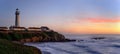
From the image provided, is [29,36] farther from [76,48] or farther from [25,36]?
[76,48]

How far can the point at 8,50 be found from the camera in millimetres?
22734

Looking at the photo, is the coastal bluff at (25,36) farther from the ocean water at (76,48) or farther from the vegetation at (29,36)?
the ocean water at (76,48)

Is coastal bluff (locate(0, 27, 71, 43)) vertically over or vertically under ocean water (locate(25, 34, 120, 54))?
over

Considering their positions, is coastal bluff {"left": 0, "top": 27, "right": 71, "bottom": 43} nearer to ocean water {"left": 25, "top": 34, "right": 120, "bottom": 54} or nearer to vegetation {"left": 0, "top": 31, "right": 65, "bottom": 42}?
vegetation {"left": 0, "top": 31, "right": 65, "bottom": 42}

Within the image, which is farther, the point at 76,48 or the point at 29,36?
the point at 29,36

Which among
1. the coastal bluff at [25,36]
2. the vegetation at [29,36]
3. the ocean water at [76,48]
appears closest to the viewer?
the ocean water at [76,48]

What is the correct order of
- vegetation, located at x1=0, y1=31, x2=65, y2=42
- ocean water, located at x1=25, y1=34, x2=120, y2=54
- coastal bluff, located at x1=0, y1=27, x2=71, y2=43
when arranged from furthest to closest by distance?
coastal bluff, located at x1=0, y1=27, x2=71, y2=43 < vegetation, located at x1=0, y1=31, x2=65, y2=42 < ocean water, located at x1=25, y1=34, x2=120, y2=54

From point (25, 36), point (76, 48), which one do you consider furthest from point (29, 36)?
point (76, 48)

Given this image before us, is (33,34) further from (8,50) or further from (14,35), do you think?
(8,50)

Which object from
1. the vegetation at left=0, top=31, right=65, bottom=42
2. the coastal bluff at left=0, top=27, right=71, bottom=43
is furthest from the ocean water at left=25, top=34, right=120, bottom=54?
the coastal bluff at left=0, top=27, right=71, bottom=43

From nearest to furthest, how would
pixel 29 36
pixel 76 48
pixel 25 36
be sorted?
1. pixel 76 48
2. pixel 25 36
3. pixel 29 36

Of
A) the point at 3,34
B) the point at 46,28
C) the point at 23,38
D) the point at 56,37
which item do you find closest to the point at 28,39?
the point at 23,38

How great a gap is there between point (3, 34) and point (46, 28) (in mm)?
31041

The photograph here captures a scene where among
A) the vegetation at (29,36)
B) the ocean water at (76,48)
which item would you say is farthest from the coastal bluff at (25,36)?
the ocean water at (76,48)
